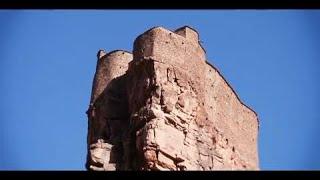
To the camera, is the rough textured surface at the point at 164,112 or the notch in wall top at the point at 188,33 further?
the notch in wall top at the point at 188,33

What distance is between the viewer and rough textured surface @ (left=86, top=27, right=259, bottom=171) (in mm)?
25750

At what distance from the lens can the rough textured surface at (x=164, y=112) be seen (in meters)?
25.8

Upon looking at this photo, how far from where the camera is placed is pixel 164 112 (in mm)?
26219

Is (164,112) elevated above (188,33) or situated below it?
below

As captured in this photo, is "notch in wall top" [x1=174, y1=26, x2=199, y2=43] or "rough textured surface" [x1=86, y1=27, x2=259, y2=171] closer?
"rough textured surface" [x1=86, y1=27, x2=259, y2=171]

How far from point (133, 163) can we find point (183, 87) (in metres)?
3.80

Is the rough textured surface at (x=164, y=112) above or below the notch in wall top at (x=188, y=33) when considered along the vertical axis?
Answer: below

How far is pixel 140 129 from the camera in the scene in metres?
26.0

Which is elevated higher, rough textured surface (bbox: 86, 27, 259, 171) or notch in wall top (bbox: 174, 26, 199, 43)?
notch in wall top (bbox: 174, 26, 199, 43)

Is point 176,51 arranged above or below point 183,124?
above
